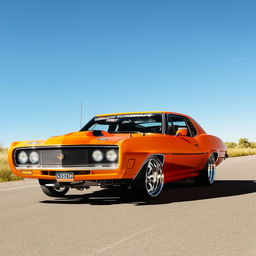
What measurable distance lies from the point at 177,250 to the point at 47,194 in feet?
14.3

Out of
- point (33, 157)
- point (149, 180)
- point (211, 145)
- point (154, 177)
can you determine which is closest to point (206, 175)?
point (211, 145)

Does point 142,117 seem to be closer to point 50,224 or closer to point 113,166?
point 113,166

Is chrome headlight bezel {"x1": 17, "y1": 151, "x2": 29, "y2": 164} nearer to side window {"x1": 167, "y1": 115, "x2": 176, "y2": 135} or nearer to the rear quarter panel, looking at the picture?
side window {"x1": 167, "y1": 115, "x2": 176, "y2": 135}

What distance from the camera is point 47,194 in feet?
26.8

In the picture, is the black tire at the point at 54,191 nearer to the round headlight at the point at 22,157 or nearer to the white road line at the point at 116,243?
the round headlight at the point at 22,157

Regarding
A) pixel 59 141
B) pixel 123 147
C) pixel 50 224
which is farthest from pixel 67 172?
pixel 50 224

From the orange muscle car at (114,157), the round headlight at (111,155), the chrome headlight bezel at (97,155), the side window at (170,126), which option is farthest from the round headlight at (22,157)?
the side window at (170,126)

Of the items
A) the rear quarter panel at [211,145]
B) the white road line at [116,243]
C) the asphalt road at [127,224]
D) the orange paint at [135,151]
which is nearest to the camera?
the white road line at [116,243]

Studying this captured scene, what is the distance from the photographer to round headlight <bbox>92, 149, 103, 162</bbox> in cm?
697

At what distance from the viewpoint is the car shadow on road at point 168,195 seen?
24.8 feet

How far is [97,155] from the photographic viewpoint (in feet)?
22.9

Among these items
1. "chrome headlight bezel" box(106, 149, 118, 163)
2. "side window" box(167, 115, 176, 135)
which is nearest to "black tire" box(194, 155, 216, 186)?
"side window" box(167, 115, 176, 135)

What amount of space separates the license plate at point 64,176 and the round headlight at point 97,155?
1.37 ft

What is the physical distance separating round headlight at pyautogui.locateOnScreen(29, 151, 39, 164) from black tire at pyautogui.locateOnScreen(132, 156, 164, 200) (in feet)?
5.23
